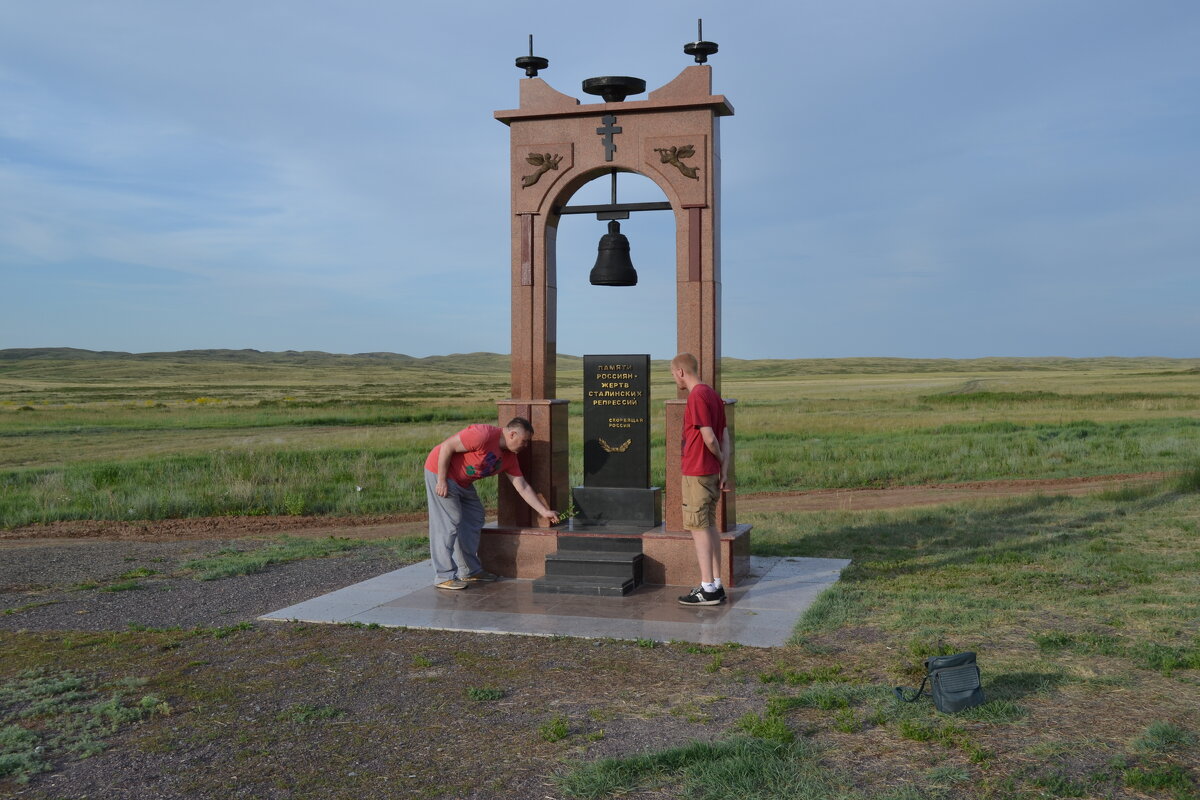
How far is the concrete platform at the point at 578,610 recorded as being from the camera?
22.9 ft

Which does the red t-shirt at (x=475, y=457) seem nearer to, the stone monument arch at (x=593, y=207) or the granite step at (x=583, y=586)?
the stone monument arch at (x=593, y=207)

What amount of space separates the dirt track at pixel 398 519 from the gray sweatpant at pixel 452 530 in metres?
4.99

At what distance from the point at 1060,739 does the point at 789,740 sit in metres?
1.27

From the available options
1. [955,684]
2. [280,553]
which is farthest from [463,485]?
[955,684]

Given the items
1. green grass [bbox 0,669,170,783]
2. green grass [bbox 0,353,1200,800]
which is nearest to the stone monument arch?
green grass [bbox 0,353,1200,800]

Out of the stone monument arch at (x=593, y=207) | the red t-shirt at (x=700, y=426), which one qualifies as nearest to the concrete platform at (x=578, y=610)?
the stone monument arch at (x=593, y=207)

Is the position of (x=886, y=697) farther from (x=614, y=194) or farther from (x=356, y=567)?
(x=356, y=567)

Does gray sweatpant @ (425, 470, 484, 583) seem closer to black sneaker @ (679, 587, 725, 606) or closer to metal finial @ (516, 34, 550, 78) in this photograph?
black sneaker @ (679, 587, 725, 606)

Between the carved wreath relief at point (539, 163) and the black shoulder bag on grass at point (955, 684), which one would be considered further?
the carved wreath relief at point (539, 163)

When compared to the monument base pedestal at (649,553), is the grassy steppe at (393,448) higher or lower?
lower

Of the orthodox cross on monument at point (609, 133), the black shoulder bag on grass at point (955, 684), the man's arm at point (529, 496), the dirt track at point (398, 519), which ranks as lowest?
the dirt track at point (398, 519)

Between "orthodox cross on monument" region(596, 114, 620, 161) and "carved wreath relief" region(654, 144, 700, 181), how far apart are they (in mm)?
474

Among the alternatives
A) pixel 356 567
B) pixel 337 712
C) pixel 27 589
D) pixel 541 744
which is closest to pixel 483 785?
pixel 541 744

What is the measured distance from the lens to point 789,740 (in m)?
4.72
